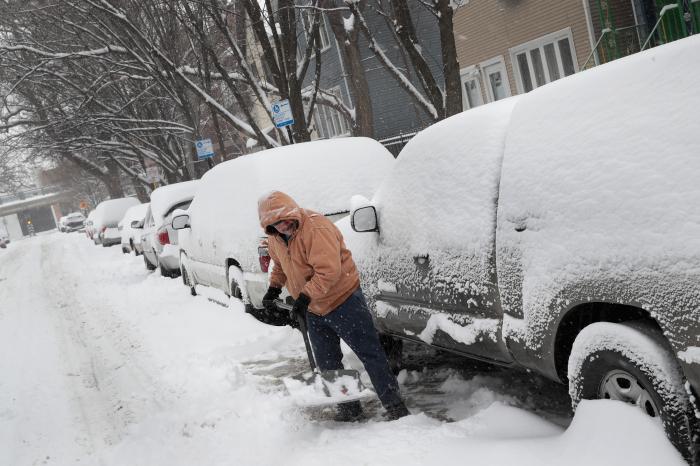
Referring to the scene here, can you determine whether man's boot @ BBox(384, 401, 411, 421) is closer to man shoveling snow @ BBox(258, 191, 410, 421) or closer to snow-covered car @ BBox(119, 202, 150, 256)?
man shoveling snow @ BBox(258, 191, 410, 421)

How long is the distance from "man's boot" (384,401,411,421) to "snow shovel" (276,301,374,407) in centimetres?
16

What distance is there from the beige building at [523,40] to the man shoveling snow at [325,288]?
11.4 m

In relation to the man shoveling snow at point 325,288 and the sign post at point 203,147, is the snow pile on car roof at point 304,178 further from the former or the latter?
the sign post at point 203,147

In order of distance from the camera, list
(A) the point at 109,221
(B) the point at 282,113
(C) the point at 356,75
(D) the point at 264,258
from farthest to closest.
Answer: (A) the point at 109,221, (C) the point at 356,75, (B) the point at 282,113, (D) the point at 264,258

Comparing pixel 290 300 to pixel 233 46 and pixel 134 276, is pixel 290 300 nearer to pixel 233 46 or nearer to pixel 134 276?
pixel 233 46

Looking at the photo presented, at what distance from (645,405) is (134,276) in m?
13.8

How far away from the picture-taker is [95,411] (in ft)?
19.2

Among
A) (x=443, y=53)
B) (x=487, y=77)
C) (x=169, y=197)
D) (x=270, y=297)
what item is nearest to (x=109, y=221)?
(x=169, y=197)

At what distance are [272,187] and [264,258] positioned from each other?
2.49 feet

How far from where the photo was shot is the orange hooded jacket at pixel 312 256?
4.07m

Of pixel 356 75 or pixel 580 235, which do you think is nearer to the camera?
pixel 580 235

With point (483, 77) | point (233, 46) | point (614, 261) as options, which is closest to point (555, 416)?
point (614, 261)

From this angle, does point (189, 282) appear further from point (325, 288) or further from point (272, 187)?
point (325, 288)

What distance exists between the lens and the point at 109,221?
Result: 29266mm
